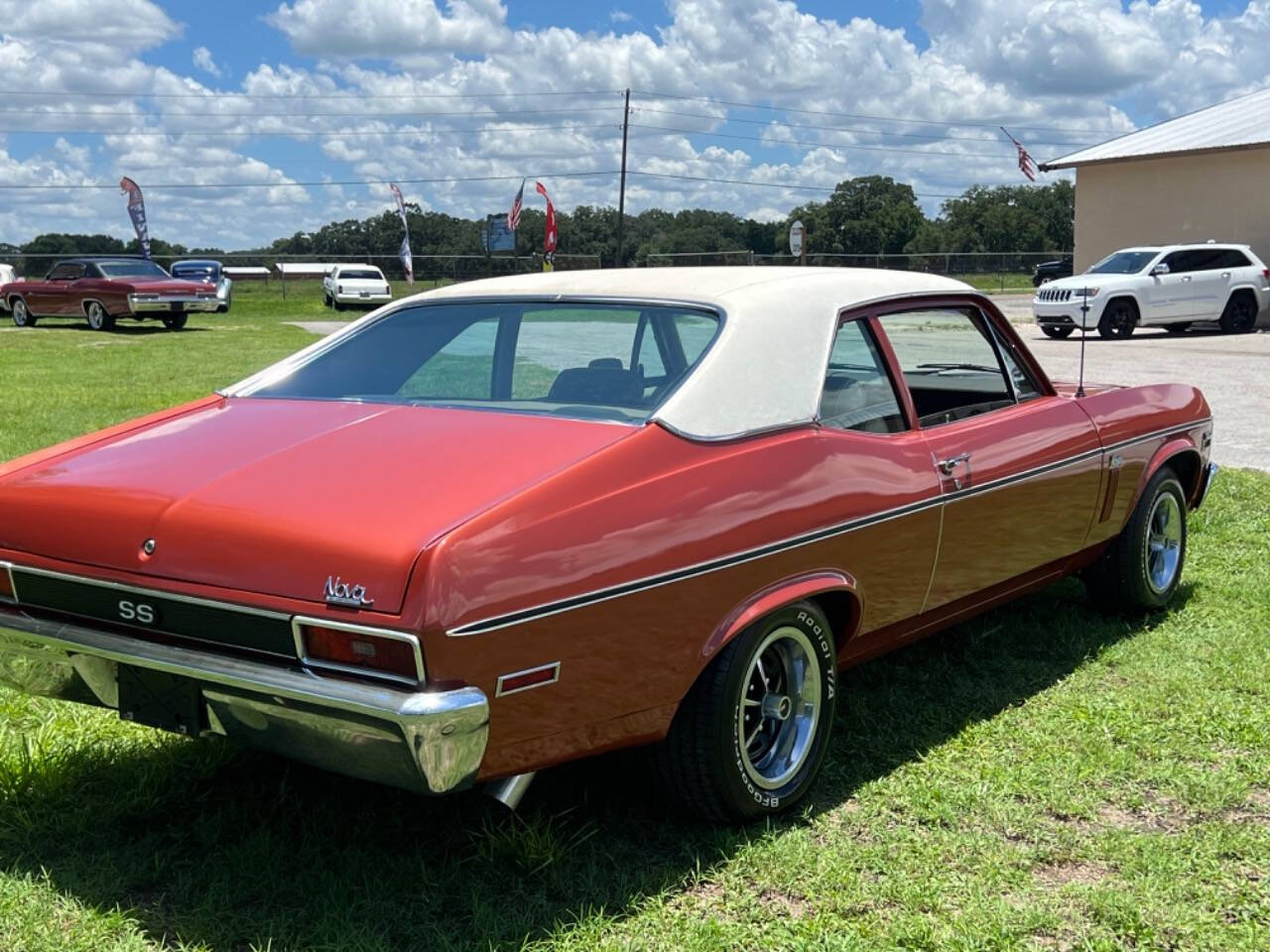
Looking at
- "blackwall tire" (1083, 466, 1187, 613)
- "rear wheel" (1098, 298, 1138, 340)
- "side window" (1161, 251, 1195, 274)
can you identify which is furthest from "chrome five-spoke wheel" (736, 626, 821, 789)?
"side window" (1161, 251, 1195, 274)

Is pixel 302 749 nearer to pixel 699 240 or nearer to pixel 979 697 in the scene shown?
pixel 979 697

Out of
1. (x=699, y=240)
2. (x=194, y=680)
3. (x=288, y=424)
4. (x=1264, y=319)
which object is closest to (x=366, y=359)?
(x=288, y=424)

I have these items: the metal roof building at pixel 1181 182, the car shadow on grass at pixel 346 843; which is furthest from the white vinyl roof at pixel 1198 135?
the car shadow on grass at pixel 346 843

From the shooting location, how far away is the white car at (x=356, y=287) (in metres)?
37.4

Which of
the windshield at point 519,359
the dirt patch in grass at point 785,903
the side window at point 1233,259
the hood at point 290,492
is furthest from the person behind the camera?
the side window at point 1233,259

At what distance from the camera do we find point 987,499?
4.23 m

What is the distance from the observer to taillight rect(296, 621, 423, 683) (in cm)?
264

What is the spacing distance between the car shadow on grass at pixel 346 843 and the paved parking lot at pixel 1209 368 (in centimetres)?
666

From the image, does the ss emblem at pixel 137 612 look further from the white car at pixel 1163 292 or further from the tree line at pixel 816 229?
the tree line at pixel 816 229

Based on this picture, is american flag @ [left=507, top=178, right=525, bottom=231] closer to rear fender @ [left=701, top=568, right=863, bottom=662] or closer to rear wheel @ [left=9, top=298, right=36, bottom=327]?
rear wheel @ [left=9, top=298, right=36, bottom=327]

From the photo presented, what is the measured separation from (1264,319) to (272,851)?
2536 centimetres

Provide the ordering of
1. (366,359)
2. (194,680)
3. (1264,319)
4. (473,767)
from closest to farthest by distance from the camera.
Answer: (473,767), (194,680), (366,359), (1264,319)

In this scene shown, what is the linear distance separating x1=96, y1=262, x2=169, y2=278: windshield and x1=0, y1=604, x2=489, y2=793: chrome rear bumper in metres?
24.6

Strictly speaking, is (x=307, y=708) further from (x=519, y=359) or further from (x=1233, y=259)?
(x=1233, y=259)
